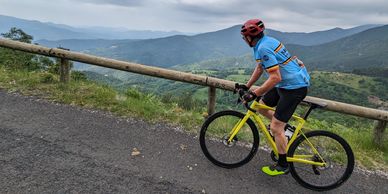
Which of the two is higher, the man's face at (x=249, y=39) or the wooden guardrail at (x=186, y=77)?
the man's face at (x=249, y=39)

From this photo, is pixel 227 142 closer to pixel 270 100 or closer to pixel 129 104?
pixel 270 100

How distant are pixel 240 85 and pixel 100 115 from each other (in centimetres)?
310

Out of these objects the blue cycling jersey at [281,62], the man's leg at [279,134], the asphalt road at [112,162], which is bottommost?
the asphalt road at [112,162]

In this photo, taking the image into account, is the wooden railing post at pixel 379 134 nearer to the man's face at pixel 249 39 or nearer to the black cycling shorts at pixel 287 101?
the black cycling shorts at pixel 287 101

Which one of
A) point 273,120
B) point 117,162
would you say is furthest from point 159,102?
point 273,120

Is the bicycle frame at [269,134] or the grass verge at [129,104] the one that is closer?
the bicycle frame at [269,134]

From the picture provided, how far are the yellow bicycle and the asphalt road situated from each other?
0.15 metres

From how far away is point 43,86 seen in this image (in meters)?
7.64

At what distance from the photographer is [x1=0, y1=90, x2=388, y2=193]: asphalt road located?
3.88 m

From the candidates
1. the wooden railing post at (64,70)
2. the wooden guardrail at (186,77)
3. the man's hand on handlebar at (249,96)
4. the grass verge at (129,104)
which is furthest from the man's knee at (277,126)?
the wooden railing post at (64,70)

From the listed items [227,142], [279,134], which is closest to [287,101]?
[279,134]

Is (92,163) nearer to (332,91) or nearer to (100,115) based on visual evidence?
(100,115)

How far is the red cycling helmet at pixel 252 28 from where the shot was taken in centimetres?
404

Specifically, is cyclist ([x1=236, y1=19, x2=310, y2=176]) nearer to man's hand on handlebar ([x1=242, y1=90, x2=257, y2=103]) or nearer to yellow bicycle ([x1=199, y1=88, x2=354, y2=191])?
man's hand on handlebar ([x1=242, y1=90, x2=257, y2=103])
